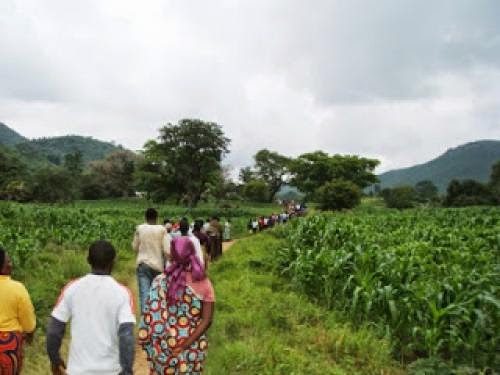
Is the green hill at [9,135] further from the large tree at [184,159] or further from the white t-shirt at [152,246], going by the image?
the white t-shirt at [152,246]

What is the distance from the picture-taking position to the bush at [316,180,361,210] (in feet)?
155

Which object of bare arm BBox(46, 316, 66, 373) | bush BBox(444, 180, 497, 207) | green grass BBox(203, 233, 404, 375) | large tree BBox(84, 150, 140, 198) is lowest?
green grass BBox(203, 233, 404, 375)

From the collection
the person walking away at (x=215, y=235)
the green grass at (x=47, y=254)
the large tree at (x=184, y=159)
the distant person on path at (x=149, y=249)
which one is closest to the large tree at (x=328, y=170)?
the large tree at (x=184, y=159)

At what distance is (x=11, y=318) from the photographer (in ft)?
13.2

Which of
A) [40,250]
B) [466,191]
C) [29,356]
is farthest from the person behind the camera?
[466,191]

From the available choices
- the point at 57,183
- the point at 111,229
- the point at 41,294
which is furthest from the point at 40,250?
the point at 57,183

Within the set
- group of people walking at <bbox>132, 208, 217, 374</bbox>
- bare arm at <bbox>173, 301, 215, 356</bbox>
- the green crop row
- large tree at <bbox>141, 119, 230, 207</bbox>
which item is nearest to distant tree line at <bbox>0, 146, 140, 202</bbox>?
large tree at <bbox>141, 119, 230, 207</bbox>

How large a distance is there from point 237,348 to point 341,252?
441 cm

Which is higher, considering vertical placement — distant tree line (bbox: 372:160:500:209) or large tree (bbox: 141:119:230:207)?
large tree (bbox: 141:119:230:207)

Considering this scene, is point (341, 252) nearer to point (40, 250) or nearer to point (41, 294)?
point (41, 294)

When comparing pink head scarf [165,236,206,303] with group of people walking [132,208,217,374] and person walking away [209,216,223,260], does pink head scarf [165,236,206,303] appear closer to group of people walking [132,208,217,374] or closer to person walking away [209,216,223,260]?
group of people walking [132,208,217,374]

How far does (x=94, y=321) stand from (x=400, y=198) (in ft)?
243

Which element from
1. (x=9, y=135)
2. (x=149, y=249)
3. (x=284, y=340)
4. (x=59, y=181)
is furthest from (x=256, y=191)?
(x=9, y=135)

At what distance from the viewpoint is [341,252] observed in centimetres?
1009
